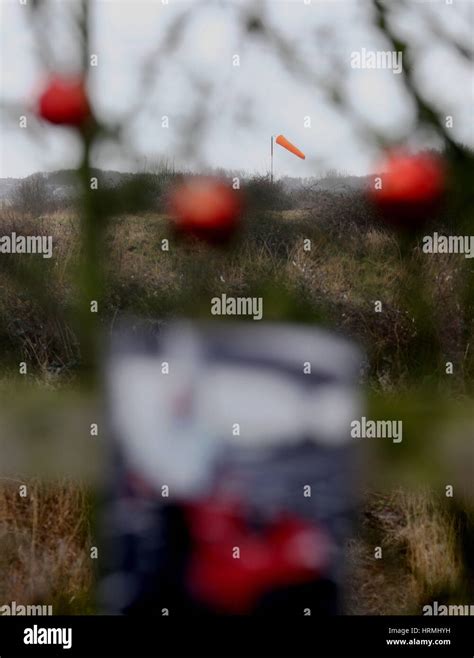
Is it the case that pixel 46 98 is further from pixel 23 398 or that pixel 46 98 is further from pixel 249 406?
pixel 249 406

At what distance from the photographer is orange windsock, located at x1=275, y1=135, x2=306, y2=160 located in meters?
1.53

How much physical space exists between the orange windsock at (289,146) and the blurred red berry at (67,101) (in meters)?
0.39

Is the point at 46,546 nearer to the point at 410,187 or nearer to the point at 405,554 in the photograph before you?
the point at 405,554

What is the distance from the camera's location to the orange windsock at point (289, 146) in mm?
1532

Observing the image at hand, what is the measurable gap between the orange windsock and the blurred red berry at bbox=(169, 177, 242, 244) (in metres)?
0.14

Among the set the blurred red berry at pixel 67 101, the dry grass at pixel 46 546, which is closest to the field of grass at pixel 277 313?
the dry grass at pixel 46 546

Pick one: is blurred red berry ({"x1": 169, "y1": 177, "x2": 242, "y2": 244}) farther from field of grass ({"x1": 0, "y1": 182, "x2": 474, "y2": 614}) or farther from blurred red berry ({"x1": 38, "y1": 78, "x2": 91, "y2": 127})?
blurred red berry ({"x1": 38, "y1": 78, "x2": 91, "y2": 127})

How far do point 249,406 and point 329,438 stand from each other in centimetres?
17

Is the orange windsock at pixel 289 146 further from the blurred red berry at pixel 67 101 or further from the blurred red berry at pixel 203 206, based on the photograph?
the blurred red berry at pixel 67 101
